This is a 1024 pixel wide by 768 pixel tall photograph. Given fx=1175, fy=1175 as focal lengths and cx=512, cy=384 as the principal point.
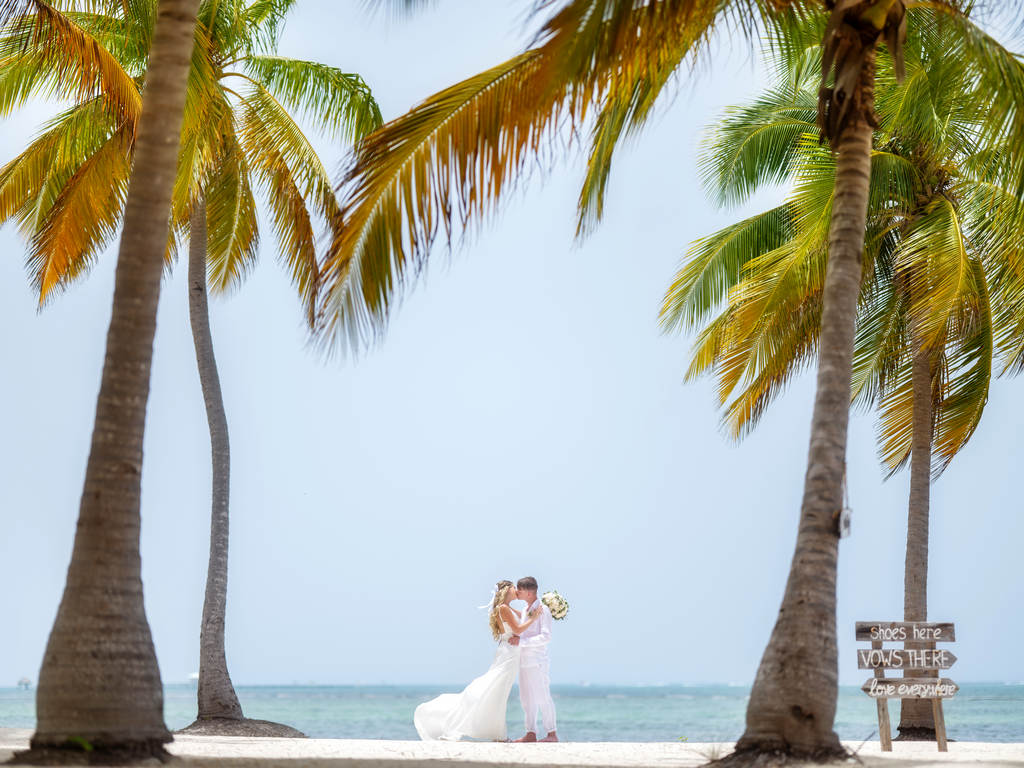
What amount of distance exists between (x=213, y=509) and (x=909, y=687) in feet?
28.8

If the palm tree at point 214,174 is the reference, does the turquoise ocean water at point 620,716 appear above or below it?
below

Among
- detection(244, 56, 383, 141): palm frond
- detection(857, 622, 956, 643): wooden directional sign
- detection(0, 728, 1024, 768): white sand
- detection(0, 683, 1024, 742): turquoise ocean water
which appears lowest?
detection(0, 683, 1024, 742): turquoise ocean water

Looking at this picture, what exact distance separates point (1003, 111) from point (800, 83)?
25.3 ft

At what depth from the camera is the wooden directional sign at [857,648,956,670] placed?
10.5m

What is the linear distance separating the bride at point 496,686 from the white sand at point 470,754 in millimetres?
2324

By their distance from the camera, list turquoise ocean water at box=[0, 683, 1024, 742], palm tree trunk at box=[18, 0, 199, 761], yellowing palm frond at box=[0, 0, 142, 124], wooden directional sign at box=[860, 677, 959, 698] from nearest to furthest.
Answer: palm tree trunk at box=[18, 0, 199, 761], wooden directional sign at box=[860, 677, 959, 698], yellowing palm frond at box=[0, 0, 142, 124], turquoise ocean water at box=[0, 683, 1024, 742]

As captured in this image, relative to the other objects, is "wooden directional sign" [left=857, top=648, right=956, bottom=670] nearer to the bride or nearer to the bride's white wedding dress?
the bride

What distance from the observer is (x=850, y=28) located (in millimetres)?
8188

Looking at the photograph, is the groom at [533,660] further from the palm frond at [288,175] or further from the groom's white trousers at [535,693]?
the palm frond at [288,175]

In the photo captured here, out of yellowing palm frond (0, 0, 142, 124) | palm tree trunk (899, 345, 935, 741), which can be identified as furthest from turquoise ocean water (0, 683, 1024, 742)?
yellowing palm frond (0, 0, 142, 124)

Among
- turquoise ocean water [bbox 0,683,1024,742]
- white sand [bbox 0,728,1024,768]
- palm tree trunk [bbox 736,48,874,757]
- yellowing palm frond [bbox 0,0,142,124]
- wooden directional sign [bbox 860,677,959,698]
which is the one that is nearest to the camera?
palm tree trunk [bbox 736,48,874,757]

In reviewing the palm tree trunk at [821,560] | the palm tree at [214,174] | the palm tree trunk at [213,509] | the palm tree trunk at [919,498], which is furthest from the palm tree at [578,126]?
the palm tree trunk at [213,509]

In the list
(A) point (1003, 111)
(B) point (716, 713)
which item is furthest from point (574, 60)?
(B) point (716, 713)

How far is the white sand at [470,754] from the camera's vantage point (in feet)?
25.4
